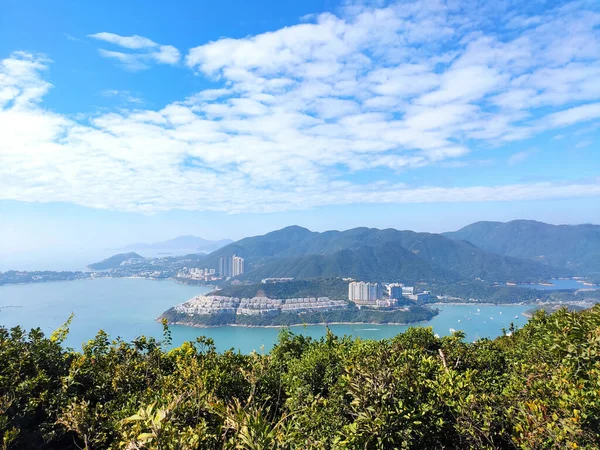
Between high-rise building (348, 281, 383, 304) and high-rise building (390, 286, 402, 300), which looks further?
high-rise building (390, 286, 402, 300)

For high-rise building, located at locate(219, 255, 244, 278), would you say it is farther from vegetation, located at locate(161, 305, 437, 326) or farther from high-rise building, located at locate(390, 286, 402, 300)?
vegetation, located at locate(161, 305, 437, 326)

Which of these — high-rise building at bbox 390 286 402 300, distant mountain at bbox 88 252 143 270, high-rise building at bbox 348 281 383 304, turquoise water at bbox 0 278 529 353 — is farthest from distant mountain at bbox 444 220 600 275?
distant mountain at bbox 88 252 143 270

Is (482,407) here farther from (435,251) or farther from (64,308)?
(435,251)

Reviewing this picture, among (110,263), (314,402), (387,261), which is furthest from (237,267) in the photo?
(314,402)

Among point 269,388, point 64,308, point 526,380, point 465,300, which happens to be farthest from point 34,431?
point 465,300

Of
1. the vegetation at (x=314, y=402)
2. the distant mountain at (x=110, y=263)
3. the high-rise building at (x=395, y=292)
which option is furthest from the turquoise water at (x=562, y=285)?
the distant mountain at (x=110, y=263)

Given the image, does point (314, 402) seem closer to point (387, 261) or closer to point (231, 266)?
point (387, 261)
